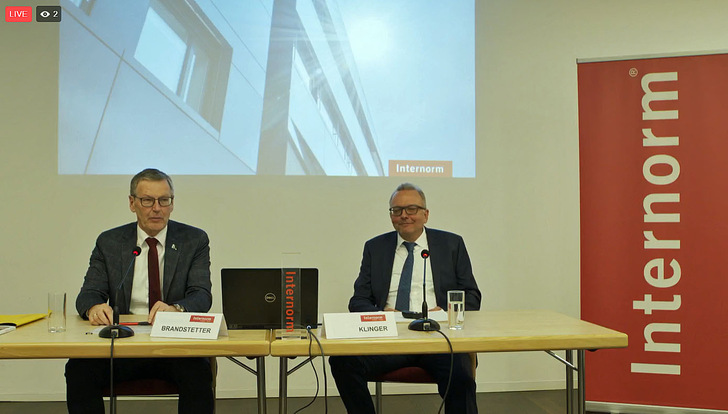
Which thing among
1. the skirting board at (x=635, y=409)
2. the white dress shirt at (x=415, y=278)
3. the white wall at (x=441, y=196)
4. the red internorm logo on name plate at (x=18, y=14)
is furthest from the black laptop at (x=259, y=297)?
the red internorm logo on name plate at (x=18, y=14)

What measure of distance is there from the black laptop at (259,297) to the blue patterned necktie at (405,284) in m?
0.90

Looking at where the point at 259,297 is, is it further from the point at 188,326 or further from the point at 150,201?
the point at 150,201

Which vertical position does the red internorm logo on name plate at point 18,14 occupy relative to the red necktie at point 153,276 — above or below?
above

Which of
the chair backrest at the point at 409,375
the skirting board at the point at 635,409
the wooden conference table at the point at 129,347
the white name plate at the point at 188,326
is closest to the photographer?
the wooden conference table at the point at 129,347

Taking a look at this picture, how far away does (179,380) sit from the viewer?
2223 millimetres

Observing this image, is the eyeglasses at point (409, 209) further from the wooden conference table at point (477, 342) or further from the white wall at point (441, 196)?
the white wall at point (441, 196)

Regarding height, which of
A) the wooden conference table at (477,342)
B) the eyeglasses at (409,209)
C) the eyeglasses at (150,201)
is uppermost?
the eyeglasses at (150,201)

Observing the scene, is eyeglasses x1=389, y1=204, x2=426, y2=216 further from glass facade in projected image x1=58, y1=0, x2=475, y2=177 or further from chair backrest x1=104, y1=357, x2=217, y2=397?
chair backrest x1=104, y1=357, x2=217, y2=397

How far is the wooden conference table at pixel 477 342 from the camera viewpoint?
1.90m

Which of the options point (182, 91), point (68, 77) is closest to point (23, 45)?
point (68, 77)

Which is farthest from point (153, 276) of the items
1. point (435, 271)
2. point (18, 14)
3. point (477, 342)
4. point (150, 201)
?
point (18, 14)

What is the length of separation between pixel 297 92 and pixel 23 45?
1842mm

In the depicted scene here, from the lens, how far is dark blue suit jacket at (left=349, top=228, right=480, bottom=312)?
287 centimetres

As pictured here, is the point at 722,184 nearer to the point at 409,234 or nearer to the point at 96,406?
the point at 409,234
